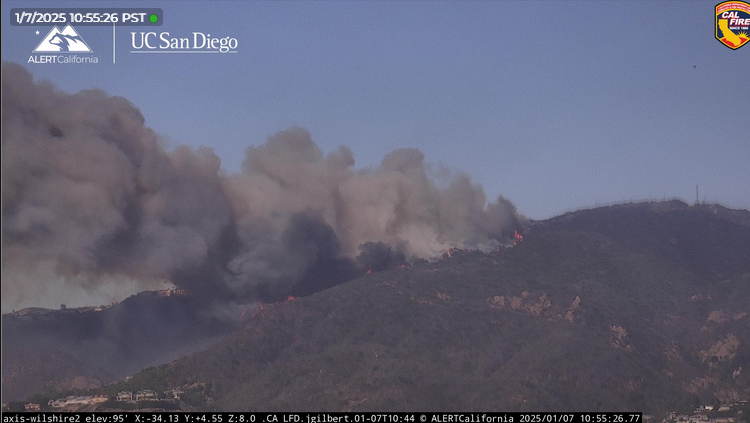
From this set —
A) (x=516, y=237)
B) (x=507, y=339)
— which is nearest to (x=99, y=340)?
(x=507, y=339)

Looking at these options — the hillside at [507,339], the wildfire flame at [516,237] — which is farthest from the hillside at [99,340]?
the wildfire flame at [516,237]

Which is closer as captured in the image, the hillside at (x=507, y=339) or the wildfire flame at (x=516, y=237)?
the hillside at (x=507, y=339)

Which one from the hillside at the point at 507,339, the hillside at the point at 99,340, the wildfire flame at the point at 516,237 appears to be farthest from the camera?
the wildfire flame at the point at 516,237

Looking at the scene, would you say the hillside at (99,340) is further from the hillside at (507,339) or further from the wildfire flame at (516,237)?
the wildfire flame at (516,237)

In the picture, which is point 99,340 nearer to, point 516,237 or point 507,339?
point 507,339

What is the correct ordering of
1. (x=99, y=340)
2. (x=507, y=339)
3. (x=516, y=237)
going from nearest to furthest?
(x=507, y=339) < (x=99, y=340) < (x=516, y=237)

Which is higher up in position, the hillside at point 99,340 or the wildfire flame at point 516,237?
the wildfire flame at point 516,237

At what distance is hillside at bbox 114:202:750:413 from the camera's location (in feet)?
301

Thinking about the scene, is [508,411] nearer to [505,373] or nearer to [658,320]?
[505,373]

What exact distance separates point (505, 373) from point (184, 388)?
3529 cm

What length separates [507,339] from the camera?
112 meters

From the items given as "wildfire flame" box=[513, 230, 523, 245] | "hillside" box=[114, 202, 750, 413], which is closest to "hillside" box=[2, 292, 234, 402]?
"hillside" box=[114, 202, 750, 413]

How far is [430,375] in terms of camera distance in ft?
302

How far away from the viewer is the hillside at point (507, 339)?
91625mm
